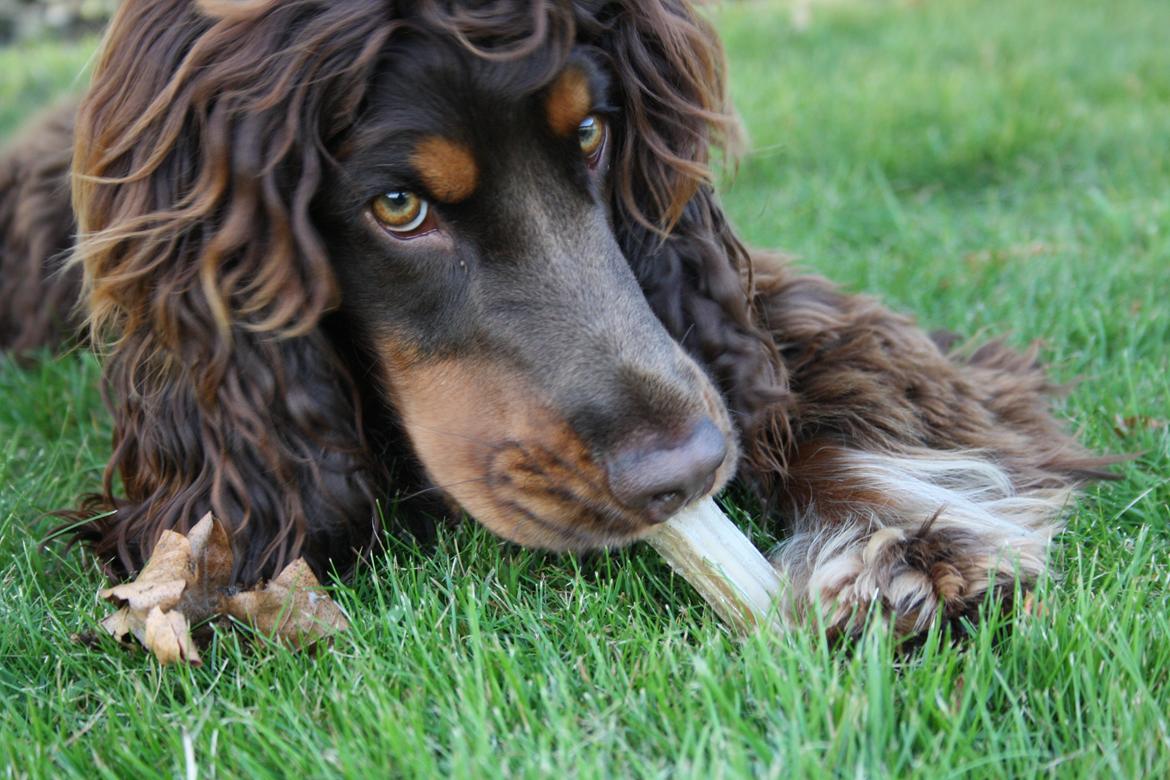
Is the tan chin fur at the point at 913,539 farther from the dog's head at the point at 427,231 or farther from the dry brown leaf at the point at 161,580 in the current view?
the dry brown leaf at the point at 161,580

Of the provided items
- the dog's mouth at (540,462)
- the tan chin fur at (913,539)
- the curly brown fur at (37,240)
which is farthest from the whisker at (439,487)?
the curly brown fur at (37,240)

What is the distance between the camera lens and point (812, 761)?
162cm

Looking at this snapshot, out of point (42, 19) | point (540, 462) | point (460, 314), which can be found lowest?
point (42, 19)

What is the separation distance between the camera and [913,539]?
230 cm

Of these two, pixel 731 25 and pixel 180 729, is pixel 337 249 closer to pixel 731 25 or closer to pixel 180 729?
pixel 180 729

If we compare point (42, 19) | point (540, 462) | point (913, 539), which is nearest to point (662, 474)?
point (540, 462)

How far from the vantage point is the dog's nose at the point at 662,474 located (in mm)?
2012

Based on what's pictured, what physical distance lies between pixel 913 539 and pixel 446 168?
1136mm

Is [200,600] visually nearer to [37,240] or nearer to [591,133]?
[591,133]

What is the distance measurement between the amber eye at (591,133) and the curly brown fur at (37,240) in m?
2.01

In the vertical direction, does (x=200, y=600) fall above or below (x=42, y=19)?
above

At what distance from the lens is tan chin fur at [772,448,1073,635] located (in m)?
2.14

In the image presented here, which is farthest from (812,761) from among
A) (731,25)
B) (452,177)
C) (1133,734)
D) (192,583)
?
(731,25)

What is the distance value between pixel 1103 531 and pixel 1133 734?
0.79 metres
